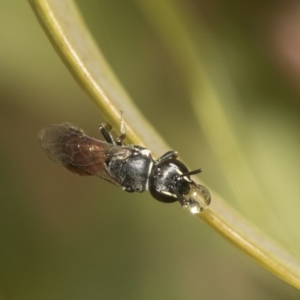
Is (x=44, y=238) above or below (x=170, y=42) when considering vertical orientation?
below

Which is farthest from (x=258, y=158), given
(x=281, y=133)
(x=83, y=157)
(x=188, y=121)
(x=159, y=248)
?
(x=83, y=157)

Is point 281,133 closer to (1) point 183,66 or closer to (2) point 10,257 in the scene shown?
(1) point 183,66

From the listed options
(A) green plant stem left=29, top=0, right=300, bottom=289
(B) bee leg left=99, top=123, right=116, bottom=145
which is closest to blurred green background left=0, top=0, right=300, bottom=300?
(B) bee leg left=99, top=123, right=116, bottom=145

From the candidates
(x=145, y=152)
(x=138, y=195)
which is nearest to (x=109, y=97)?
(x=145, y=152)

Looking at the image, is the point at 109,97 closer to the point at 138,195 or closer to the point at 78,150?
the point at 78,150

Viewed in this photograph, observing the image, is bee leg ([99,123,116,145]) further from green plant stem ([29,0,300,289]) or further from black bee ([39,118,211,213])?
green plant stem ([29,0,300,289])

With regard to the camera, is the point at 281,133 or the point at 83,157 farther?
the point at 281,133

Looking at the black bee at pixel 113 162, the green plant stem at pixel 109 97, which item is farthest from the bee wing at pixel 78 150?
the green plant stem at pixel 109 97
